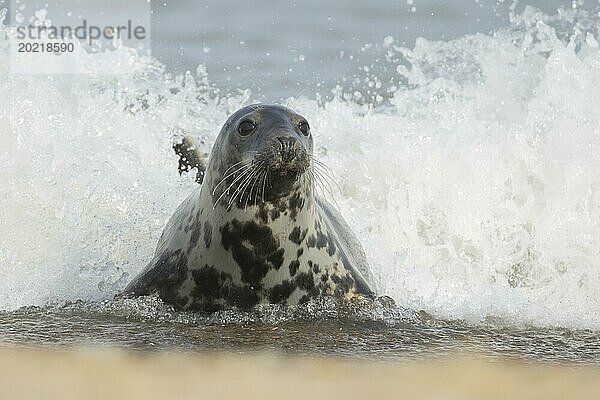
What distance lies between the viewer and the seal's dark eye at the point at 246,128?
498 cm

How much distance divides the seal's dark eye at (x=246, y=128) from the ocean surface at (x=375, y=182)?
88cm

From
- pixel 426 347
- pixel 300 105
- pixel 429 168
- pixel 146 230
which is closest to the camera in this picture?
pixel 426 347

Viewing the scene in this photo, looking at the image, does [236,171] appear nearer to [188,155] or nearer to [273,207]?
[273,207]

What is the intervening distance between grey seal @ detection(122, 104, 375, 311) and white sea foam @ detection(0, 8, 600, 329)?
Answer: 63 cm

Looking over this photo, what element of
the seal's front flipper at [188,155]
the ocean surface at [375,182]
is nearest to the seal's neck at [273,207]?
the ocean surface at [375,182]

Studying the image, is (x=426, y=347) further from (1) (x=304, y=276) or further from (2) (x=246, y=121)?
(2) (x=246, y=121)

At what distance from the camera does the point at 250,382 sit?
5.51 ft

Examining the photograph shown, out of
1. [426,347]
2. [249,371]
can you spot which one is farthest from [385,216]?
[249,371]

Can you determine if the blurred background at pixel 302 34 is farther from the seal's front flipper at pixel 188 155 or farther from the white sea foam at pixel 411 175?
the seal's front flipper at pixel 188 155

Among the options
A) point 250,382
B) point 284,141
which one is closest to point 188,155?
point 284,141

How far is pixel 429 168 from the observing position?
9.08m

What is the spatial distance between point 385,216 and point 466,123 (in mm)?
2415

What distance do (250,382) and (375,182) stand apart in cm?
727

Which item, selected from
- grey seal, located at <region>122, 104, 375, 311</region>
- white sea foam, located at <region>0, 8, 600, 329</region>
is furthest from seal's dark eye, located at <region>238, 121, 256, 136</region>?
white sea foam, located at <region>0, 8, 600, 329</region>
